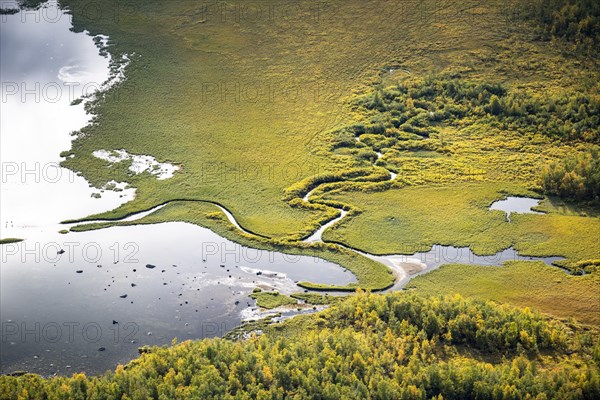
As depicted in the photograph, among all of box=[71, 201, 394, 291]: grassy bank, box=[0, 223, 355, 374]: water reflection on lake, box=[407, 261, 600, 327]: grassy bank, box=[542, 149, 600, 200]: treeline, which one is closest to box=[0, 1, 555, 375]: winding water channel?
box=[0, 223, 355, 374]: water reflection on lake

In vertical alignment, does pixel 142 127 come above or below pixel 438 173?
above

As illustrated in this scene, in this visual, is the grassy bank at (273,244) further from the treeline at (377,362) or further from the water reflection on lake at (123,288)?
the treeline at (377,362)

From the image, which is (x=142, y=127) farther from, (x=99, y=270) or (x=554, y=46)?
(x=554, y=46)

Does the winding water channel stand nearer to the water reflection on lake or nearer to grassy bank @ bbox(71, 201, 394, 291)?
the water reflection on lake

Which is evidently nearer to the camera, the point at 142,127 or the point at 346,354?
the point at 346,354

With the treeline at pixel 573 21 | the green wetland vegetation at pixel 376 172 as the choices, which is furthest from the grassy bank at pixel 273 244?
the treeline at pixel 573 21

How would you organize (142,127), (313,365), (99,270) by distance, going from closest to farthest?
(313,365)
(99,270)
(142,127)

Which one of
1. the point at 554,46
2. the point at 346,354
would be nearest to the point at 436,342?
the point at 346,354

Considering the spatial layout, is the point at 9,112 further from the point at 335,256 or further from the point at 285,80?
the point at 335,256

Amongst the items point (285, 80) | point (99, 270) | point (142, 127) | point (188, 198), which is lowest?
point (99, 270)

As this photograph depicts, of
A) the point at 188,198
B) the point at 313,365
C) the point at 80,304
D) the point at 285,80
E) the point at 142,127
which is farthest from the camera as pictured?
the point at 285,80
